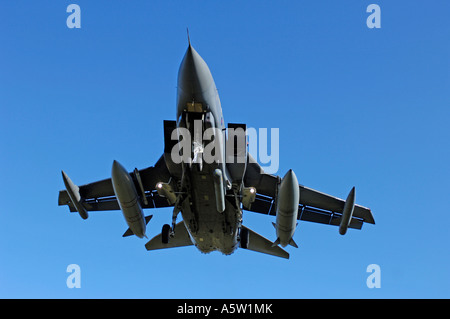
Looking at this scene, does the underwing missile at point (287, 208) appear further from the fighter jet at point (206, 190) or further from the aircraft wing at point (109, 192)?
the aircraft wing at point (109, 192)

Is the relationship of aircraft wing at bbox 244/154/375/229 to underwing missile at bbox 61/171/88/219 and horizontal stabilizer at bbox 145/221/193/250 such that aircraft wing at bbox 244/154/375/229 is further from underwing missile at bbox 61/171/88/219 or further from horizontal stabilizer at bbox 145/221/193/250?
underwing missile at bbox 61/171/88/219

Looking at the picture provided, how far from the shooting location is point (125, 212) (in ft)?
52.1

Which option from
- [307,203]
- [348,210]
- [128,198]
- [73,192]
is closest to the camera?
[128,198]

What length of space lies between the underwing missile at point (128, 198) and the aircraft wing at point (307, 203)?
443 centimetres

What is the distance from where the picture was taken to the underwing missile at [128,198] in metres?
15.1

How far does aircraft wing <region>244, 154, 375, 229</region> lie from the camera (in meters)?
18.0

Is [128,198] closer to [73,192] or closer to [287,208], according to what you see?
[73,192]

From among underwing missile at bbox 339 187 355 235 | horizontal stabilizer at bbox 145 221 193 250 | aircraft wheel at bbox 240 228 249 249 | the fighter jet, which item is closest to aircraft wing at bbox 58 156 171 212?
the fighter jet

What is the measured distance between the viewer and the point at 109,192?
1878 centimetres

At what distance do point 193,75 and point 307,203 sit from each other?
26.0ft

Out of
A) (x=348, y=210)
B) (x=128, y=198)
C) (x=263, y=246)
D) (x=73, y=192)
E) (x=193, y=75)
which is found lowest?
(x=263, y=246)

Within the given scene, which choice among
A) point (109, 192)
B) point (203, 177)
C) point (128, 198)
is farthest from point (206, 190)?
point (109, 192)

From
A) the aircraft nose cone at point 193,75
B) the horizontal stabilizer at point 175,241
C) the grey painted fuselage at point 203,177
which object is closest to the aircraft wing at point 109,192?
the horizontal stabilizer at point 175,241

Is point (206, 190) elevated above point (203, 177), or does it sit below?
below
